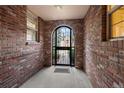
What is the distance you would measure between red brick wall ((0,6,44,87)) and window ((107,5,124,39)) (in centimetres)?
205

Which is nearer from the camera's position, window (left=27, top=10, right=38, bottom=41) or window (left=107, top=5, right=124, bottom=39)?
window (left=107, top=5, right=124, bottom=39)

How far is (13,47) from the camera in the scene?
2.95 metres

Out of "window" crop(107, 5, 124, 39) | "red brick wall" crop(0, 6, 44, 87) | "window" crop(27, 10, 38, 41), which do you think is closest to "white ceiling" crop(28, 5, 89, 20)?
"window" crop(27, 10, 38, 41)

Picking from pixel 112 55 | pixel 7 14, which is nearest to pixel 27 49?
pixel 7 14

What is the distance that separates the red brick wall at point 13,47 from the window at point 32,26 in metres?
0.74

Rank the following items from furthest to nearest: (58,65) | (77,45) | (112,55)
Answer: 1. (58,65)
2. (77,45)
3. (112,55)

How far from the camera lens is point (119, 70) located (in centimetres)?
153

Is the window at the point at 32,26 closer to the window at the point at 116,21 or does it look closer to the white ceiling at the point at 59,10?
the white ceiling at the point at 59,10

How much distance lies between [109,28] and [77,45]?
3554 mm

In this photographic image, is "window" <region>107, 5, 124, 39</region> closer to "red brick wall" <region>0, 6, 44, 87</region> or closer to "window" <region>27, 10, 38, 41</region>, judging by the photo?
"red brick wall" <region>0, 6, 44, 87</region>

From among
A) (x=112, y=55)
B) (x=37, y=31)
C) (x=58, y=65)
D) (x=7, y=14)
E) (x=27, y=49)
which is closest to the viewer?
(x=112, y=55)

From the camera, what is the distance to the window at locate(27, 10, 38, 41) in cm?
441

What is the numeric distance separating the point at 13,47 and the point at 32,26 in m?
2.02
